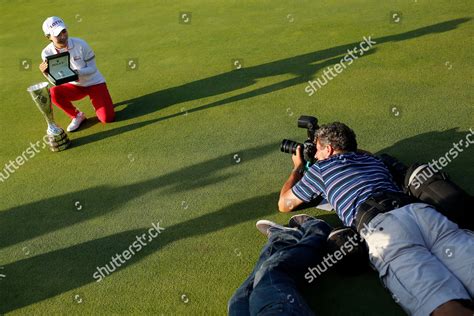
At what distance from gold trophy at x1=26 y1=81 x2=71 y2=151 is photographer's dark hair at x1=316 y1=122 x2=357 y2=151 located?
10.9 feet

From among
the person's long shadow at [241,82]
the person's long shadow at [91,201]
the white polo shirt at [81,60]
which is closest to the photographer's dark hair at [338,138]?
the person's long shadow at [91,201]

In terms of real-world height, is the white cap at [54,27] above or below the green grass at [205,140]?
above

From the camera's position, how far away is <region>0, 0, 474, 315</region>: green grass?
12.1 ft

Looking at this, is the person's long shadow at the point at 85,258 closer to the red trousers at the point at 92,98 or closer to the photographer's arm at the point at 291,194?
the photographer's arm at the point at 291,194

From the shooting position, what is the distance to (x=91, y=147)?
18.6 ft

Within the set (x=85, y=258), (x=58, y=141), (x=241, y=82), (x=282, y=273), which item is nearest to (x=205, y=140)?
(x=241, y=82)

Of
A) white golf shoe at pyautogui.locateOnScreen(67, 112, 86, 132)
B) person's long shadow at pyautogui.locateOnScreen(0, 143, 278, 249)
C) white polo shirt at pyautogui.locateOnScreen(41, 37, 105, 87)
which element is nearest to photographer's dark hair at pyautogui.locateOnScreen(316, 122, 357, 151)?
person's long shadow at pyautogui.locateOnScreen(0, 143, 278, 249)

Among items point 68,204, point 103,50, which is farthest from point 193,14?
point 68,204

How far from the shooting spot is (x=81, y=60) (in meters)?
5.98

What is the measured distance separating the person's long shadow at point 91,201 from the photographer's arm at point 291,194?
0.81 meters

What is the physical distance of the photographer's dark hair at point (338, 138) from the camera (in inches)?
145

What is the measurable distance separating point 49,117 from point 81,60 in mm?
862

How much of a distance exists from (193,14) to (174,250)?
675 centimetres

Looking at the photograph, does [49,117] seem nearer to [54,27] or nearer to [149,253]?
[54,27]
